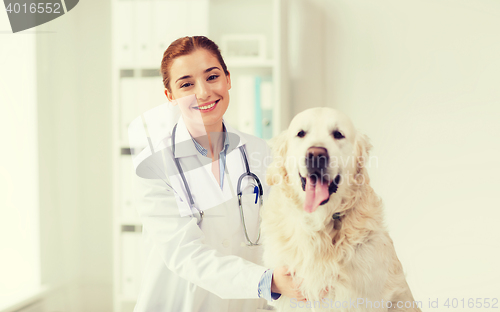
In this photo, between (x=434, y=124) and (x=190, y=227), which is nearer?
(x=190, y=227)

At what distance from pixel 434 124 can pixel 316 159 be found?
116cm

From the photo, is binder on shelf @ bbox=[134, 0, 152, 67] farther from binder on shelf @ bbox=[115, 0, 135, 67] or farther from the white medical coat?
the white medical coat

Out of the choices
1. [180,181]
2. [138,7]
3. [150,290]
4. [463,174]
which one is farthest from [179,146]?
[463,174]

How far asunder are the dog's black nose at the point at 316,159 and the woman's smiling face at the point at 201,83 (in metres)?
0.41

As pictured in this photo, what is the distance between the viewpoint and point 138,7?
1.64 meters

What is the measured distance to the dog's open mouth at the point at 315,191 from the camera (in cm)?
74

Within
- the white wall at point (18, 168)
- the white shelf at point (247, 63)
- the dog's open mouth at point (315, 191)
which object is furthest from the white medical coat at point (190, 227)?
the white wall at point (18, 168)

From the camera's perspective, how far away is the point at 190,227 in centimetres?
91

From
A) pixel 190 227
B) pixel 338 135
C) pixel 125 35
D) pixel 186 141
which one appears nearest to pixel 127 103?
Answer: pixel 125 35

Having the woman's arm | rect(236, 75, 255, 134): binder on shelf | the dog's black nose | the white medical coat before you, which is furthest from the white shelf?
the dog's black nose

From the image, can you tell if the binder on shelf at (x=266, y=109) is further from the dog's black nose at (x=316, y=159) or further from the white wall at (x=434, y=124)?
the dog's black nose at (x=316, y=159)

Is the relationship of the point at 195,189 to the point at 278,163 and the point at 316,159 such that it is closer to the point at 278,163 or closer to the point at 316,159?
the point at 278,163

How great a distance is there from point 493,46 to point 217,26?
1.38 meters

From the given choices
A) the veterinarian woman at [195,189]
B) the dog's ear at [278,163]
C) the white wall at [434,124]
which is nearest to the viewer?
the dog's ear at [278,163]
